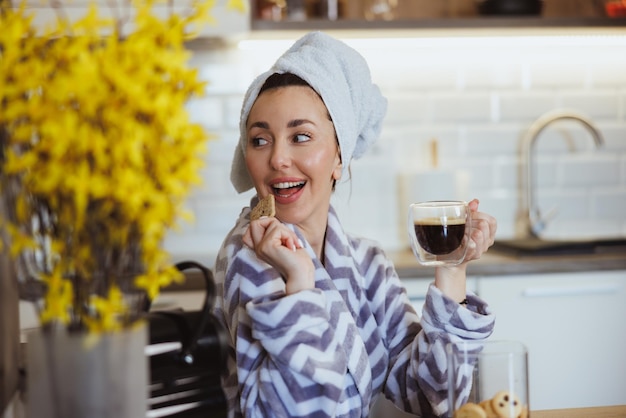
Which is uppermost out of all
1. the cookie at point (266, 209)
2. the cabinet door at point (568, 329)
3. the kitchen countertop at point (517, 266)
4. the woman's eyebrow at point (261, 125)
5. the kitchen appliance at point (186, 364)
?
the woman's eyebrow at point (261, 125)

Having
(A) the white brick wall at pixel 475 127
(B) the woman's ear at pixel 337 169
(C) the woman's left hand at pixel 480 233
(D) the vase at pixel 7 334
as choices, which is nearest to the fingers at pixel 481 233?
(C) the woman's left hand at pixel 480 233

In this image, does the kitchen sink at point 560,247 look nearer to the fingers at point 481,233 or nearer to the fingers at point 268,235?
the fingers at point 481,233

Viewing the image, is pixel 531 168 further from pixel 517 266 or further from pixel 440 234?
pixel 440 234

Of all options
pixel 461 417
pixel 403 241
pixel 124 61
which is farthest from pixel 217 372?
pixel 403 241

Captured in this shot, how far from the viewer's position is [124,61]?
716 millimetres

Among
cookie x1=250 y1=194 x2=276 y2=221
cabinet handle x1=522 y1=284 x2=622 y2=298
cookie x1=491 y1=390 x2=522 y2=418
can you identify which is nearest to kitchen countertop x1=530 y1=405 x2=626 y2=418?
cookie x1=491 y1=390 x2=522 y2=418

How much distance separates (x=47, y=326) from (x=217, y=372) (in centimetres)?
35

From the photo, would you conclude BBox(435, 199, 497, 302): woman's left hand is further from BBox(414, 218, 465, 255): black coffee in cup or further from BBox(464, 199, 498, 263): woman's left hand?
BBox(414, 218, 465, 255): black coffee in cup

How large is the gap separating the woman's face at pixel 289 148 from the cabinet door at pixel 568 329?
1207 mm

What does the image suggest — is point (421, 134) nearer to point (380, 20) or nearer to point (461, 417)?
point (380, 20)

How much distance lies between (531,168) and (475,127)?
27 centimetres

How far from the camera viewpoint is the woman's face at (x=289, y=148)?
5.31ft

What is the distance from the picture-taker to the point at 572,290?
2744 mm

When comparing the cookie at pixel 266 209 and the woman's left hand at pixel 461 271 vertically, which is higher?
the cookie at pixel 266 209
